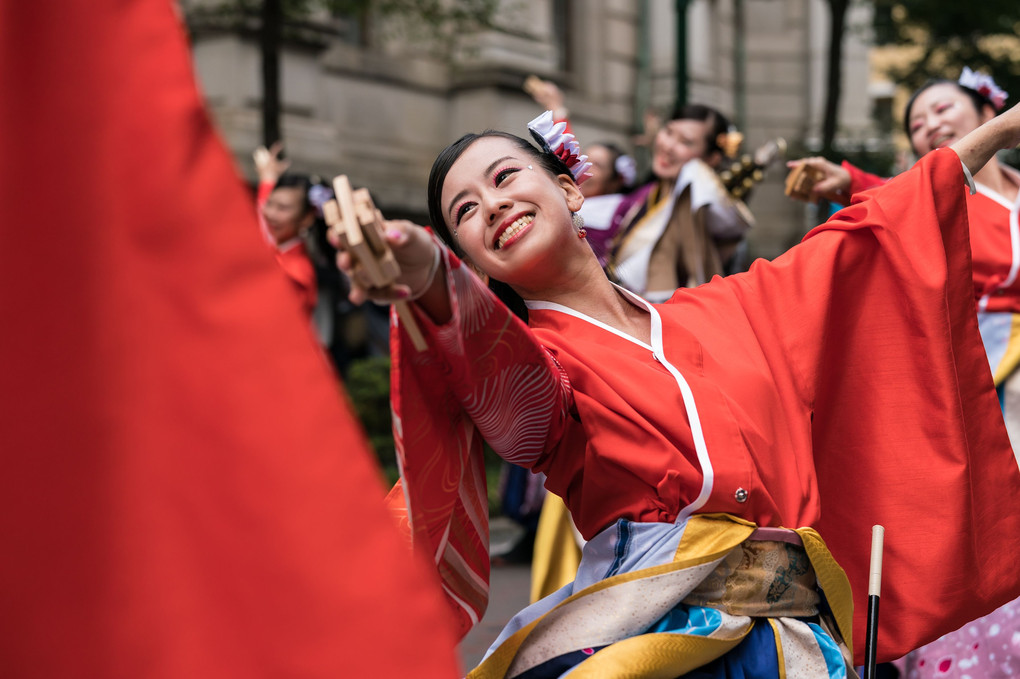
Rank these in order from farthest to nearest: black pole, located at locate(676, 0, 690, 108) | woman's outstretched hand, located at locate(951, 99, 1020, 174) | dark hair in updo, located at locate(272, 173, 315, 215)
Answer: black pole, located at locate(676, 0, 690, 108)
dark hair in updo, located at locate(272, 173, 315, 215)
woman's outstretched hand, located at locate(951, 99, 1020, 174)

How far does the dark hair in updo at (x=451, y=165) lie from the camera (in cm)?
215

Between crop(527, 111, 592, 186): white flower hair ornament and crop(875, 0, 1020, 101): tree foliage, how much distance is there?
29.8 ft

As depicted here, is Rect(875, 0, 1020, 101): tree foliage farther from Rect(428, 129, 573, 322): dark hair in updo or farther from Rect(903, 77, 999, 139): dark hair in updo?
Rect(428, 129, 573, 322): dark hair in updo

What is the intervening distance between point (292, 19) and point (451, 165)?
743cm

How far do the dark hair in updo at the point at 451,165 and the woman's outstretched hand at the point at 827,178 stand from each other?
0.78m

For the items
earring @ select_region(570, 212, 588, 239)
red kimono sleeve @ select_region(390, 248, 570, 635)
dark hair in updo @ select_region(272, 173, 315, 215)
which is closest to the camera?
red kimono sleeve @ select_region(390, 248, 570, 635)

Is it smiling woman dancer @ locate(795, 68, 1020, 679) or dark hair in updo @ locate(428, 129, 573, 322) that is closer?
dark hair in updo @ locate(428, 129, 573, 322)

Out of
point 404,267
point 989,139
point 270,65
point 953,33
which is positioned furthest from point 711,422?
point 953,33

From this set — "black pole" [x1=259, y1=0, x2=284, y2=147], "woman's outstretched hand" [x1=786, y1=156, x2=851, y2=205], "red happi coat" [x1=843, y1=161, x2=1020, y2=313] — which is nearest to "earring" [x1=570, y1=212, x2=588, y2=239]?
"woman's outstretched hand" [x1=786, y1=156, x2=851, y2=205]

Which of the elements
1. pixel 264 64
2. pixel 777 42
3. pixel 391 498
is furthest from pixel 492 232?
pixel 777 42

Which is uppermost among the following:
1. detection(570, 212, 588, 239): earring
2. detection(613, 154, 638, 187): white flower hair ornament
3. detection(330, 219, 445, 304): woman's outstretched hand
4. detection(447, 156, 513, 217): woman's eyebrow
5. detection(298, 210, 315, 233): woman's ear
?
detection(330, 219, 445, 304): woman's outstretched hand

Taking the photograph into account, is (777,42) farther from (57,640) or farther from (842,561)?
(57,640)

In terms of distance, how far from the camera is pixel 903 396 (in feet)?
7.79

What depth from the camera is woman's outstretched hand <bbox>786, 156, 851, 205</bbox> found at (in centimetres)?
281
